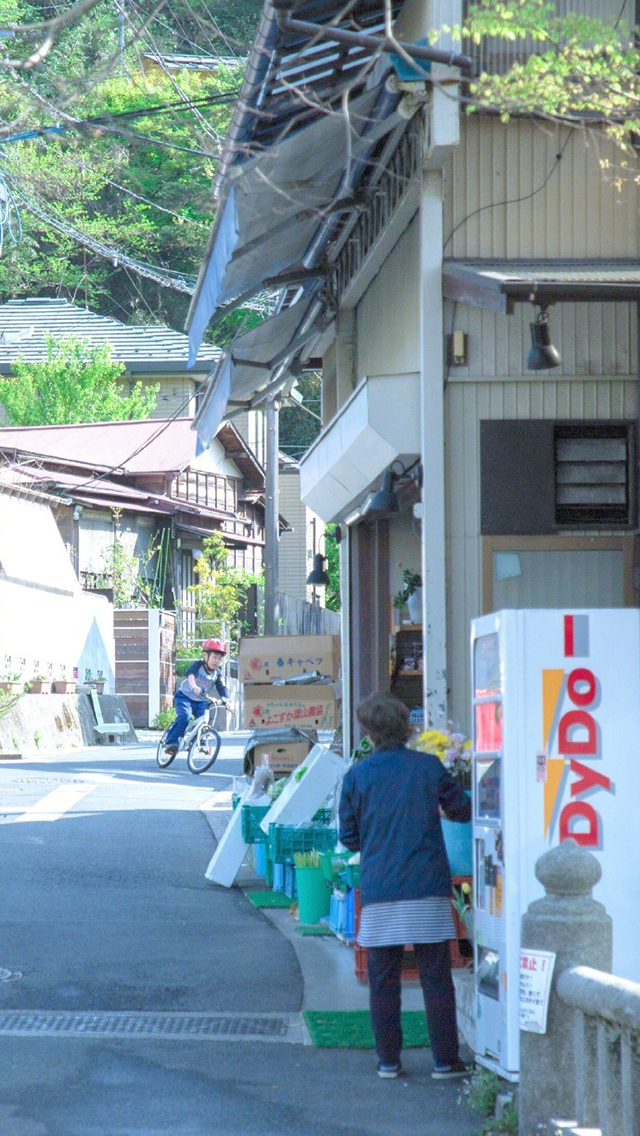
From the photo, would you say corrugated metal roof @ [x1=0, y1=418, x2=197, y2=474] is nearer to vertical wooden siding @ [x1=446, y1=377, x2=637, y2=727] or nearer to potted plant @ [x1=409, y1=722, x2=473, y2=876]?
vertical wooden siding @ [x1=446, y1=377, x2=637, y2=727]

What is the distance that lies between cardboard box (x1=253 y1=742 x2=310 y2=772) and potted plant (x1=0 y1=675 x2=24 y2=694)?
1097 cm

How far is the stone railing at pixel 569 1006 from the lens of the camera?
4.34 metres

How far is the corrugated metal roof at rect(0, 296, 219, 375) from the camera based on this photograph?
42594mm

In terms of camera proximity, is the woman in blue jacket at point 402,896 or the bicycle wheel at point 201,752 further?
the bicycle wheel at point 201,752

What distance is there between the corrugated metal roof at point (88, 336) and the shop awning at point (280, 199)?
3142 centimetres

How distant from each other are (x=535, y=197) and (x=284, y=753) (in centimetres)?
572

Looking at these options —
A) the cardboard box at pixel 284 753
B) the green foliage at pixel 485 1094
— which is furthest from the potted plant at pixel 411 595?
the green foliage at pixel 485 1094

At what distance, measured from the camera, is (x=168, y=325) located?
1900 inches

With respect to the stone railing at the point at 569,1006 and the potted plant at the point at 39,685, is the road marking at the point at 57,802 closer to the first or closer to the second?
the potted plant at the point at 39,685

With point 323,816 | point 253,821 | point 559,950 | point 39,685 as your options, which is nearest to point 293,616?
point 39,685

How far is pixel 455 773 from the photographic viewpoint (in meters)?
7.11

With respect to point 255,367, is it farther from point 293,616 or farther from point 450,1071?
point 293,616

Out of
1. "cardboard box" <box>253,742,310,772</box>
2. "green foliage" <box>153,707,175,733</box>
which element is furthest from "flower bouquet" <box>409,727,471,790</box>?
"green foliage" <box>153,707,175,733</box>

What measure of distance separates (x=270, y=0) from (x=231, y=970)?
5508 millimetres
